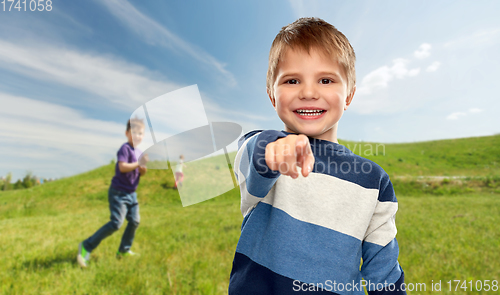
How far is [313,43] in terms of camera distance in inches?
53.6

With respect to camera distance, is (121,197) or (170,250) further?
(170,250)

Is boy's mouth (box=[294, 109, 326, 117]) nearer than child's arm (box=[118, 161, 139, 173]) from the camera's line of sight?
Yes

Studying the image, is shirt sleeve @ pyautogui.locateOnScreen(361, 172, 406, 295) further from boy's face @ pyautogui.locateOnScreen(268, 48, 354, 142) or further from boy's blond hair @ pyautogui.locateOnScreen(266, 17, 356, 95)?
boy's blond hair @ pyautogui.locateOnScreen(266, 17, 356, 95)

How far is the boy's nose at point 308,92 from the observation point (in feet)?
4.21

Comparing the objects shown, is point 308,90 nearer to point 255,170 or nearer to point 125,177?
point 255,170

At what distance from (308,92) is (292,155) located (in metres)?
0.55

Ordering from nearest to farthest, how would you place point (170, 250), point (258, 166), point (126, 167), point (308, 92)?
point (258, 166), point (308, 92), point (126, 167), point (170, 250)

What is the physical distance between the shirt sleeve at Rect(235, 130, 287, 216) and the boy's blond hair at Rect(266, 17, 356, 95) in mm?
453

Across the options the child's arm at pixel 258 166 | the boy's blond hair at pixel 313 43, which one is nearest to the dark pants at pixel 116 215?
the child's arm at pixel 258 166

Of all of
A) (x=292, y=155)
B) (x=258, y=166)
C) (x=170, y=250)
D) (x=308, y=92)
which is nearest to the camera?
(x=292, y=155)

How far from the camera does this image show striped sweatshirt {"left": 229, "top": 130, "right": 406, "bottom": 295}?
1.32 m

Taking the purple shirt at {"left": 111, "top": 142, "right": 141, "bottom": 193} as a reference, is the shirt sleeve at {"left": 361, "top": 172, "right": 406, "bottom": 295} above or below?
below

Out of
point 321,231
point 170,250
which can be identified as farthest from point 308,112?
point 170,250

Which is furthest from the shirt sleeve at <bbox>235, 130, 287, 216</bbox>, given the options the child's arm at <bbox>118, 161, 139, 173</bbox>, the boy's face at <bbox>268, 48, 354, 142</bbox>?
the child's arm at <bbox>118, 161, 139, 173</bbox>
